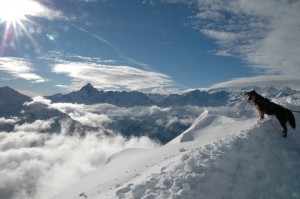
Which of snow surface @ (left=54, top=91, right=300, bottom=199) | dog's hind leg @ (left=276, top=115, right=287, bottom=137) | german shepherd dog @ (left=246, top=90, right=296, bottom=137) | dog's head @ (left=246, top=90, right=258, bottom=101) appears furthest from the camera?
dog's head @ (left=246, top=90, right=258, bottom=101)

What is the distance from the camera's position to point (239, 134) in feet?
49.0

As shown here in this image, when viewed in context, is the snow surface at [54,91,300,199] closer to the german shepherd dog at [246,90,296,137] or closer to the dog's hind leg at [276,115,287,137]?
the dog's hind leg at [276,115,287,137]

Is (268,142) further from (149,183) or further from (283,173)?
(149,183)

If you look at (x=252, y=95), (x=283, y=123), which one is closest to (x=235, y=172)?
(x=283, y=123)

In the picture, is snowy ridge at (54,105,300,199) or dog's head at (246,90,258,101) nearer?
snowy ridge at (54,105,300,199)

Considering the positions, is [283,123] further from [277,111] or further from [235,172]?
[235,172]

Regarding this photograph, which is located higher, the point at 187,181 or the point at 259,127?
the point at 259,127

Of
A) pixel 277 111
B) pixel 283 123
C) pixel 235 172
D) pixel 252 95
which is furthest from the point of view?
pixel 252 95

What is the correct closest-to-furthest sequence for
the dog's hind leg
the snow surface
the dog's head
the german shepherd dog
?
1. the snow surface
2. the dog's hind leg
3. the german shepherd dog
4. the dog's head

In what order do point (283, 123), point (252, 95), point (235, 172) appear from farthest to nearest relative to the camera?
point (252, 95)
point (283, 123)
point (235, 172)

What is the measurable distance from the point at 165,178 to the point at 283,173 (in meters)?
5.12

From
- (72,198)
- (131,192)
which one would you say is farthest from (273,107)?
(72,198)

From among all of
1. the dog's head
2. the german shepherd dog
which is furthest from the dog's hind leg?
the dog's head

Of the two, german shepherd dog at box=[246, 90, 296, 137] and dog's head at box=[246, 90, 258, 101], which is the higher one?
dog's head at box=[246, 90, 258, 101]
